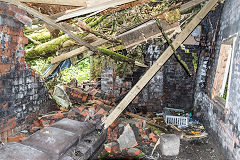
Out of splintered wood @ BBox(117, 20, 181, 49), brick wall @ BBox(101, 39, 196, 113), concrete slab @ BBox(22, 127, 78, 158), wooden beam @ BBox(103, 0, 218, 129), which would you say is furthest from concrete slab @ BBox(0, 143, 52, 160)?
brick wall @ BBox(101, 39, 196, 113)

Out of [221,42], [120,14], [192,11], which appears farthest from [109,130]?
[192,11]

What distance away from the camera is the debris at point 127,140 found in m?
3.76

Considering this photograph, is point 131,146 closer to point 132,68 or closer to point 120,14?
point 132,68

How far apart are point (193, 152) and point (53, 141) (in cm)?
308

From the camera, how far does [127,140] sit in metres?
3.76

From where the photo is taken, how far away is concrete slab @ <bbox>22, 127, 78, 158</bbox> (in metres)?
2.42

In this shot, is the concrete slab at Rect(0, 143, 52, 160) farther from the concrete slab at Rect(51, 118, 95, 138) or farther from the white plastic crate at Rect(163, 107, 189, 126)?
the white plastic crate at Rect(163, 107, 189, 126)

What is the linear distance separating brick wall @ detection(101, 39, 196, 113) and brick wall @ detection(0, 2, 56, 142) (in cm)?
272

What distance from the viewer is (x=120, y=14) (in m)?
4.93

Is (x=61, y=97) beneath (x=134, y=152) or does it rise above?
above

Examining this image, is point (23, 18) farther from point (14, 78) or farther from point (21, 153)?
point (21, 153)

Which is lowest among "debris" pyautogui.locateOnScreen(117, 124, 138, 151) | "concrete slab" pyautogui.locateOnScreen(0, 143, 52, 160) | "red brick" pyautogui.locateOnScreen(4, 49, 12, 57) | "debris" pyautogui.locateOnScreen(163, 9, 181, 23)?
"debris" pyautogui.locateOnScreen(117, 124, 138, 151)

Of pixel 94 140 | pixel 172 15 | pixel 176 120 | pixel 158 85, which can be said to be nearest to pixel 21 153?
pixel 94 140

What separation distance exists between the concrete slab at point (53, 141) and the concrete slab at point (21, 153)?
4.0 inches
